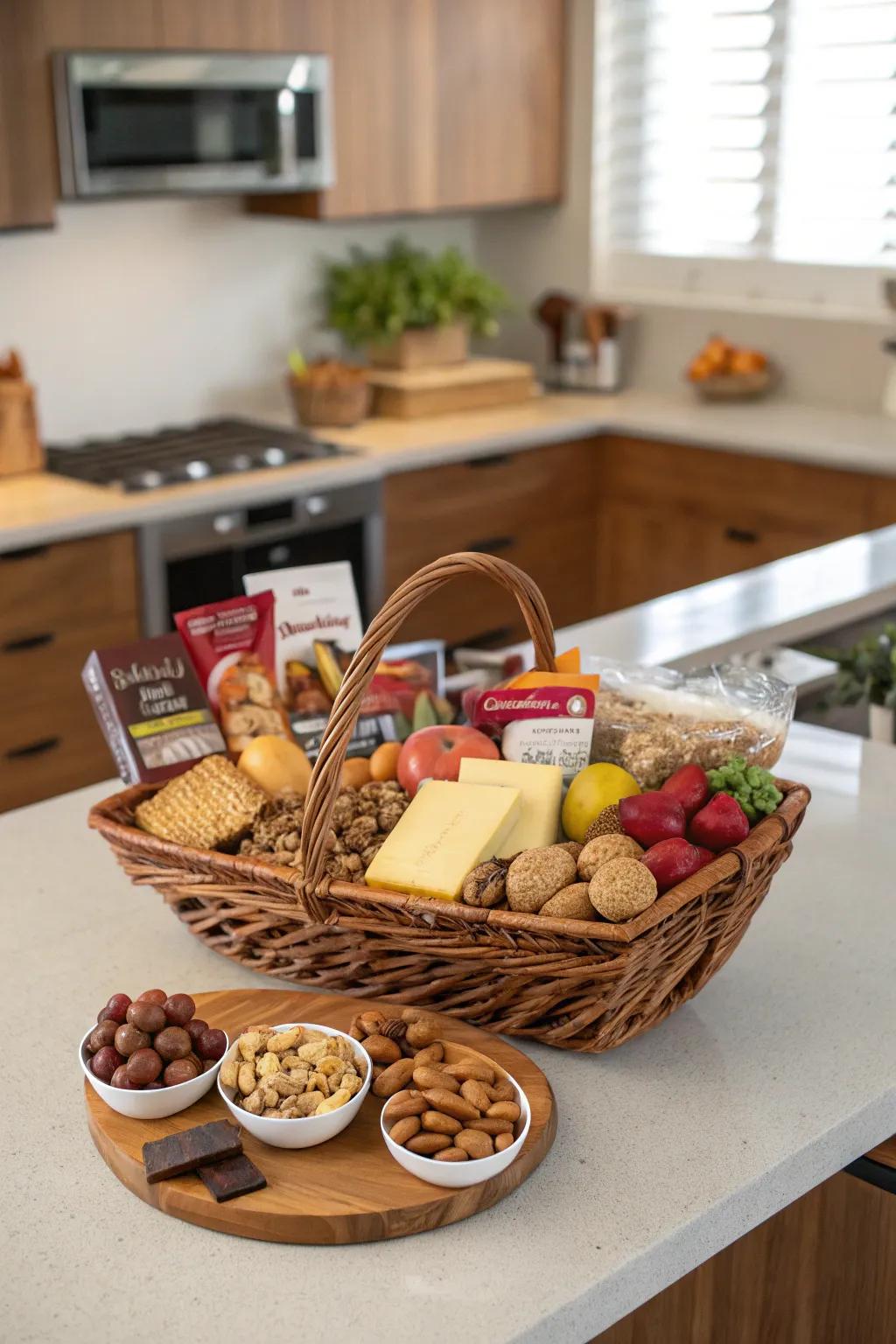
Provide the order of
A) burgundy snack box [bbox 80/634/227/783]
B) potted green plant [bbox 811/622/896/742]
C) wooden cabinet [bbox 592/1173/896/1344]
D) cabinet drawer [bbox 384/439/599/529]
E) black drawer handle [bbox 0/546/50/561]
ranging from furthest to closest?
cabinet drawer [bbox 384/439/599/529] → black drawer handle [bbox 0/546/50/561] → potted green plant [bbox 811/622/896/742] → burgundy snack box [bbox 80/634/227/783] → wooden cabinet [bbox 592/1173/896/1344]

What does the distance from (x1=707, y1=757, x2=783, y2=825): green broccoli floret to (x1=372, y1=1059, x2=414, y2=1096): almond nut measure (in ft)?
1.14

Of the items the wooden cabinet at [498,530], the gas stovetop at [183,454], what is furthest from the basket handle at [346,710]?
the wooden cabinet at [498,530]

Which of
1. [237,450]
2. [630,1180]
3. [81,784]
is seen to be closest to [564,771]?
[630,1180]

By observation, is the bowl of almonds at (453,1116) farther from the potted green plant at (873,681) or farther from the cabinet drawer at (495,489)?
the cabinet drawer at (495,489)

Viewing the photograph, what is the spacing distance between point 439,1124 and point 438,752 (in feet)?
1.24

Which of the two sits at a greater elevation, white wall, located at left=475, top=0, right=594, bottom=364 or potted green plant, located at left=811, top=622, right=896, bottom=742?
white wall, located at left=475, top=0, right=594, bottom=364

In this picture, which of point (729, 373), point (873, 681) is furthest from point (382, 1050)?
point (729, 373)

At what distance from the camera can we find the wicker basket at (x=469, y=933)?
1.05 metres

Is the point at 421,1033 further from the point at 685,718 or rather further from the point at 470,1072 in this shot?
the point at 685,718

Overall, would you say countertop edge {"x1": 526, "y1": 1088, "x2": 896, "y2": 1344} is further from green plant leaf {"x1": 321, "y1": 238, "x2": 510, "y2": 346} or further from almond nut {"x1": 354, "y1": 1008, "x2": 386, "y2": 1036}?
green plant leaf {"x1": 321, "y1": 238, "x2": 510, "y2": 346}

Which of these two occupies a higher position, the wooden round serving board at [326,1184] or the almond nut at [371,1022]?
the almond nut at [371,1022]

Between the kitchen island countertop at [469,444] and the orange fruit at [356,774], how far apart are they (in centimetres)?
179

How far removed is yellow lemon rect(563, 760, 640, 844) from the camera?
1.18m

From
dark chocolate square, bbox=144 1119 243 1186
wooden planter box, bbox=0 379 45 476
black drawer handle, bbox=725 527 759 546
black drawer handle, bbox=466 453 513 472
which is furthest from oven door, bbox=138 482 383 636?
dark chocolate square, bbox=144 1119 243 1186
